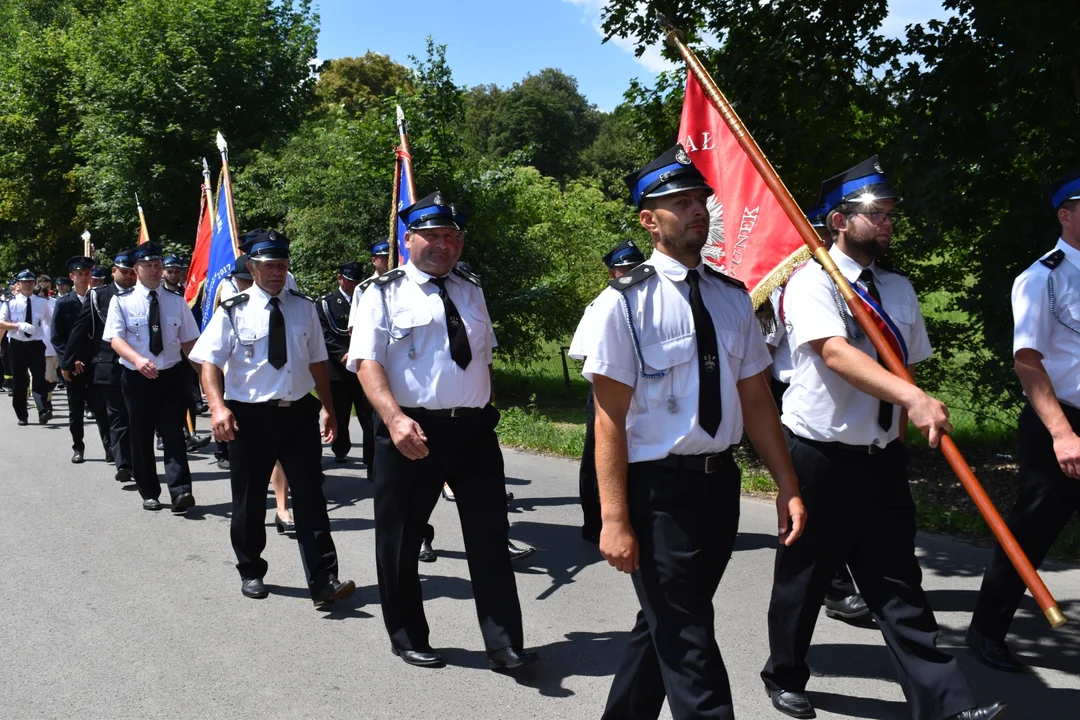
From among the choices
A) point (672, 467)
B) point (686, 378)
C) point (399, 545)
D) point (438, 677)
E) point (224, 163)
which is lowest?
point (438, 677)

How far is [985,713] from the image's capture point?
354cm

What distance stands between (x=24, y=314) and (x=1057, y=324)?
49.8 feet

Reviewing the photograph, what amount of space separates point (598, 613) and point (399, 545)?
1353 millimetres

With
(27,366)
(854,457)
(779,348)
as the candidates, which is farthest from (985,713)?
(27,366)

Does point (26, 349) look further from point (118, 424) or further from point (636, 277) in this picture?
point (636, 277)

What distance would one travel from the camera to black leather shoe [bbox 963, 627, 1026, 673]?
15.3 ft

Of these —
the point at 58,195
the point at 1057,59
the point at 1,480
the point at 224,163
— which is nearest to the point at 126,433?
the point at 1,480

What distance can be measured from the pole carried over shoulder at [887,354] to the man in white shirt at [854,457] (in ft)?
0.32

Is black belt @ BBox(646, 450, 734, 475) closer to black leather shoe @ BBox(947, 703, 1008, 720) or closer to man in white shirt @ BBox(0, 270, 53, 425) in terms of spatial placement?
black leather shoe @ BBox(947, 703, 1008, 720)

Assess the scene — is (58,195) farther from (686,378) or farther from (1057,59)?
(686,378)

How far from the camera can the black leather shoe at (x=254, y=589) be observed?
6.09m

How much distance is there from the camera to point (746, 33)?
936 centimetres

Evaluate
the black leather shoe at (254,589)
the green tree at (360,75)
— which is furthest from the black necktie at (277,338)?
the green tree at (360,75)

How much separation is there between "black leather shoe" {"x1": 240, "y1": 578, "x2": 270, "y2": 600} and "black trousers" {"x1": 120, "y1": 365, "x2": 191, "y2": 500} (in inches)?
105
